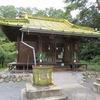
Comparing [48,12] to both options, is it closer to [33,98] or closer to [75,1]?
[75,1]

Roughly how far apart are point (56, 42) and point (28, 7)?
31.0 m

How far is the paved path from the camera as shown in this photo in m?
5.27

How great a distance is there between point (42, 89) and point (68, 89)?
5.13ft

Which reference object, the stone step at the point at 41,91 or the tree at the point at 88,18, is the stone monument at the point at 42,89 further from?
the tree at the point at 88,18

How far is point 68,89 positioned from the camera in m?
6.20

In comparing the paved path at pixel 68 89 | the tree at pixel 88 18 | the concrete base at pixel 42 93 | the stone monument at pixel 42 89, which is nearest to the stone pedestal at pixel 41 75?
the stone monument at pixel 42 89

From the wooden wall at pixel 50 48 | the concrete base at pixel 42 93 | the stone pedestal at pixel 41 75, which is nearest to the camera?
the concrete base at pixel 42 93

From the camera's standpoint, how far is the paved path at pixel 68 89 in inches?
207

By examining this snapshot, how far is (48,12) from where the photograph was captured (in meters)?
32.0

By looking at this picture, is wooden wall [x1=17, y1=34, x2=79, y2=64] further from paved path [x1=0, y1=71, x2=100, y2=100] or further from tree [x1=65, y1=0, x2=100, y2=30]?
tree [x1=65, y1=0, x2=100, y2=30]

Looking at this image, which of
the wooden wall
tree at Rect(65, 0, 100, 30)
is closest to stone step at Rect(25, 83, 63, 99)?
the wooden wall

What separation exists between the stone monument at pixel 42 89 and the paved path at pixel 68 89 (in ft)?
1.37

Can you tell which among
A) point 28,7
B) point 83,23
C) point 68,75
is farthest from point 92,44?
point 28,7

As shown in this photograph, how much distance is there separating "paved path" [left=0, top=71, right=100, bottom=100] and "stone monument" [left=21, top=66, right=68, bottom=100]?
0.42 m
